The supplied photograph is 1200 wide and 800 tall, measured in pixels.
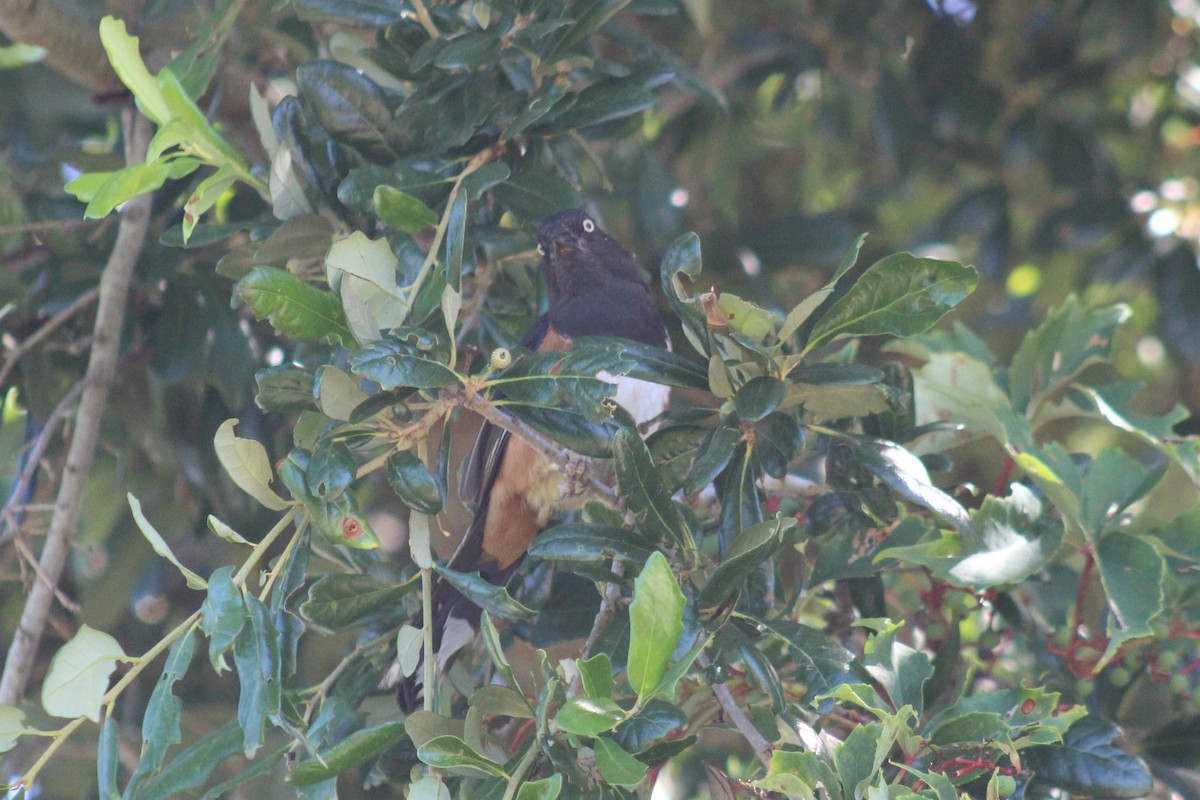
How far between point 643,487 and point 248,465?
701mm

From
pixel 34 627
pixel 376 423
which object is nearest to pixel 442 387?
pixel 376 423

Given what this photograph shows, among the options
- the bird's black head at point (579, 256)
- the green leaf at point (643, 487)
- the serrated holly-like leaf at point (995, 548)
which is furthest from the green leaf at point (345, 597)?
the bird's black head at point (579, 256)

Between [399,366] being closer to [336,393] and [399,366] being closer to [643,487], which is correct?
[336,393]

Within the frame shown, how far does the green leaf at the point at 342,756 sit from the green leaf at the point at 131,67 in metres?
1.19

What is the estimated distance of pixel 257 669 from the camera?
1975 millimetres

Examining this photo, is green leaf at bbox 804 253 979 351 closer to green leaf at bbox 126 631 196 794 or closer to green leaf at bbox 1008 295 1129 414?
green leaf at bbox 1008 295 1129 414

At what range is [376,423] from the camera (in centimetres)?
219

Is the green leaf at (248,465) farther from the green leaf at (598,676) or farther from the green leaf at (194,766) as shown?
the green leaf at (598,676)

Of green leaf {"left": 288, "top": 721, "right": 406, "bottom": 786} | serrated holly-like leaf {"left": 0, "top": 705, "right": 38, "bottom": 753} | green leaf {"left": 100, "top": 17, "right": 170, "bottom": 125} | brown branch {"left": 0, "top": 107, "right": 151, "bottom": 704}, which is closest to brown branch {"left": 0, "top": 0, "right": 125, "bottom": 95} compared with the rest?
brown branch {"left": 0, "top": 107, "right": 151, "bottom": 704}

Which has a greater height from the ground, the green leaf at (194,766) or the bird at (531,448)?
the green leaf at (194,766)

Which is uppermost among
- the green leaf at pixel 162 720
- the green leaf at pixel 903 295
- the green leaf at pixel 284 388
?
the green leaf at pixel 903 295

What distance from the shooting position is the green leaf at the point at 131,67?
221cm

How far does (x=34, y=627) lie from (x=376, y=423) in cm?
123

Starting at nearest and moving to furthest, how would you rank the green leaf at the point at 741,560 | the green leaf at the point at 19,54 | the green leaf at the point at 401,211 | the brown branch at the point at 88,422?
1. the green leaf at the point at 741,560
2. the green leaf at the point at 401,211
3. the brown branch at the point at 88,422
4. the green leaf at the point at 19,54
